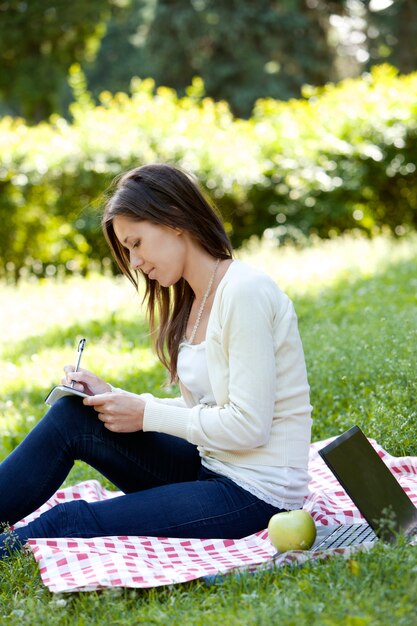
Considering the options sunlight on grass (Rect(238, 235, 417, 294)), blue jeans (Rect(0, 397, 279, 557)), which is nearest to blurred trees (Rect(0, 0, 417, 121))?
sunlight on grass (Rect(238, 235, 417, 294))

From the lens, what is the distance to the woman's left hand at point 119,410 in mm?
3080

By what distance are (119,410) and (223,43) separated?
2492 cm

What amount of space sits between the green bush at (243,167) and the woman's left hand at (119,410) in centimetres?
663

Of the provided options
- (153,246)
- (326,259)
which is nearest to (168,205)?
(153,246)

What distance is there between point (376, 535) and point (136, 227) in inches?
50.6

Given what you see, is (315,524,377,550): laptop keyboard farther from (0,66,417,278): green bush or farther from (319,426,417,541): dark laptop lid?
(0,66,417,278): green bush

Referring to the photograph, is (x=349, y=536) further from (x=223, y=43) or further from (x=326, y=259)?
(x=223, y=43)

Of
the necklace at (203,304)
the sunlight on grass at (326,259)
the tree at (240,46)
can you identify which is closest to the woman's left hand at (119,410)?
the necklace at (203,304)

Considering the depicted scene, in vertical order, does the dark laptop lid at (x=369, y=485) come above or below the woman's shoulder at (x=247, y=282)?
below

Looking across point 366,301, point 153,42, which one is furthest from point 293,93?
point 366,301

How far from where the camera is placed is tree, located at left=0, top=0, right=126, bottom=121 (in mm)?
24000

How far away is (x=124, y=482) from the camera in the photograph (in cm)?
331

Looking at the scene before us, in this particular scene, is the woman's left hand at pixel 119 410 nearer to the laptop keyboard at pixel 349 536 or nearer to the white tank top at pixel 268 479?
the white tank top at pixel 268 479

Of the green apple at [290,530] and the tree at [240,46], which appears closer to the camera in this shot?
the green apple at [290,530]
